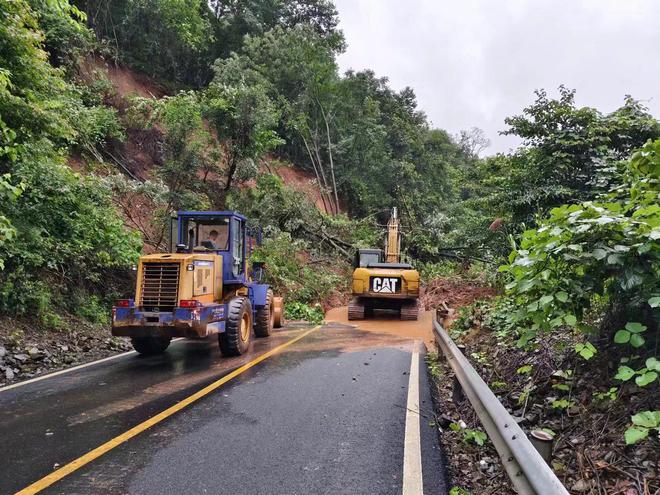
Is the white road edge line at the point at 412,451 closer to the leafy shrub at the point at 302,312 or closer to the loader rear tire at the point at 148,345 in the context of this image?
the loader rear tire at the point at 148,345

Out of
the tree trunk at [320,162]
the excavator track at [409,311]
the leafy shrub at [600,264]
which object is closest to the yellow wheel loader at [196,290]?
the leafy shrub at [600,264]

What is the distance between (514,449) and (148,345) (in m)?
7.60

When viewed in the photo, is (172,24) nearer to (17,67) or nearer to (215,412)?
(17,67)

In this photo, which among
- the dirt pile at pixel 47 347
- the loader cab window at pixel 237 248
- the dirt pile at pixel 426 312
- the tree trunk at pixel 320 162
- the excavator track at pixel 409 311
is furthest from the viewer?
the tree trunk at pixel 320 162

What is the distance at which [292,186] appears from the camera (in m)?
21.5

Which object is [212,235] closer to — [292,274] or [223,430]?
[223,430]

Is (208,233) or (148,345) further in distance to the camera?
(208,233)

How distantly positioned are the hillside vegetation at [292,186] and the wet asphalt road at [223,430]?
1.62 m

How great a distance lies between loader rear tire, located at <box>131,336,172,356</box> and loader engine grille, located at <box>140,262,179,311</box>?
1.03 metres

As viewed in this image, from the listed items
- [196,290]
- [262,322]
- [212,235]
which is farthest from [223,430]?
[262,322]

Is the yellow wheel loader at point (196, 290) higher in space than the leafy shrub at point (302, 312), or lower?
higher

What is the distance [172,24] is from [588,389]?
24003mm

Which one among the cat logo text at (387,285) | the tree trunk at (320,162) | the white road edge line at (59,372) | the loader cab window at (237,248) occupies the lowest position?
the white road edge line at (59,372)

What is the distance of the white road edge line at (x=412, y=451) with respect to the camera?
129 inches
